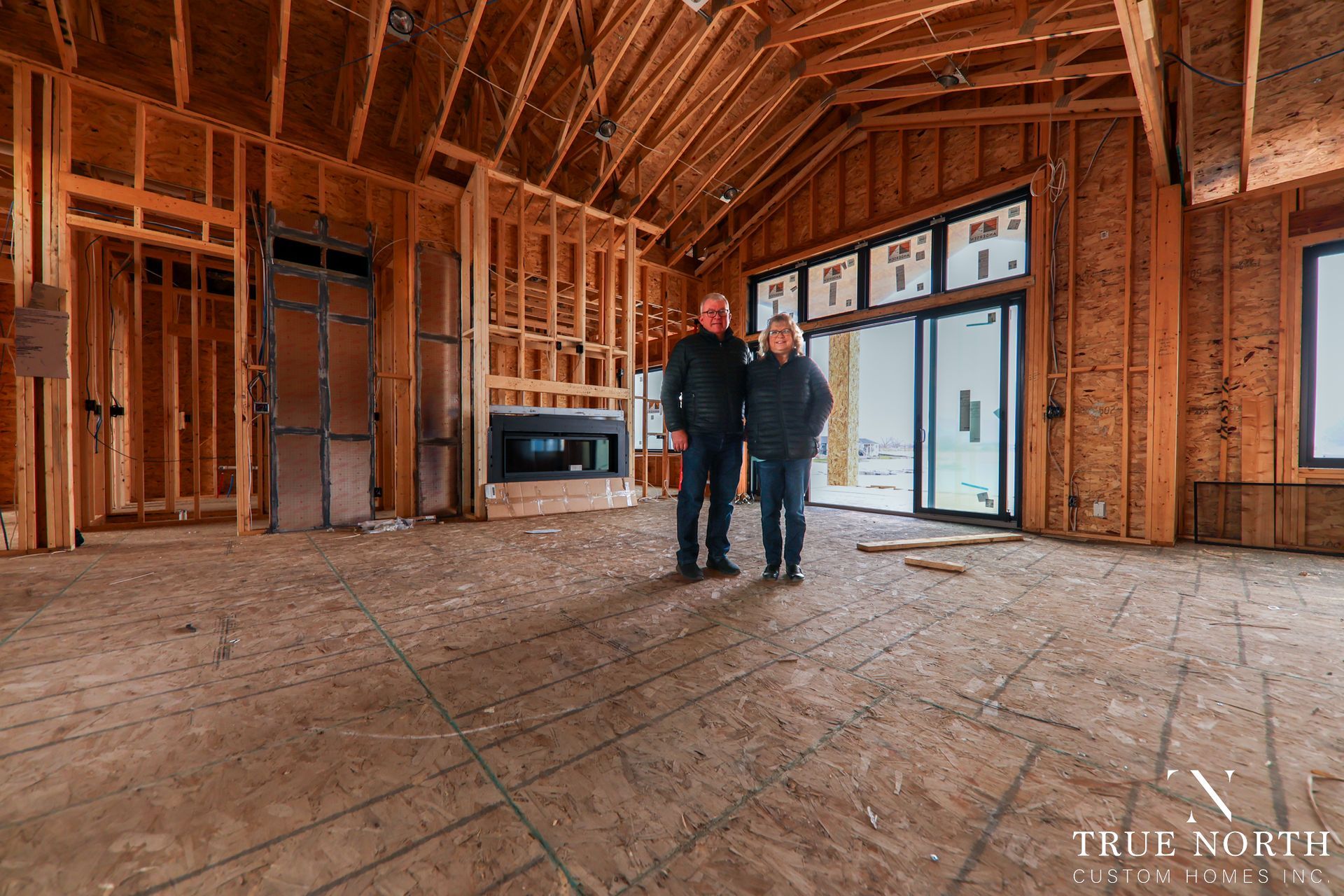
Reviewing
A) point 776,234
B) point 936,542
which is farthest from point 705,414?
point 776,234

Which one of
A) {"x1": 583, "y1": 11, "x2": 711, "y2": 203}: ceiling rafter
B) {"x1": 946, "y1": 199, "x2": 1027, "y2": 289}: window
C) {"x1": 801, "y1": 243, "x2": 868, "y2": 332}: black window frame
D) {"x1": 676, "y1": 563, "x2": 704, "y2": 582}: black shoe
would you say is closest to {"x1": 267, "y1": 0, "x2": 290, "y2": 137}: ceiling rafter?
{"x1": 583, "y1": 11, "x2": 711, "y2": 203}: ceiling rafter

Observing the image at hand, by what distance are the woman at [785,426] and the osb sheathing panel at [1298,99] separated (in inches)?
164

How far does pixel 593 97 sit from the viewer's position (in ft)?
16.5

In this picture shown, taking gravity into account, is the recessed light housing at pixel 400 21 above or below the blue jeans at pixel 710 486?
above

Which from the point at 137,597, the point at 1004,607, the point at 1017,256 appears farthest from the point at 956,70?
the point at 137,597

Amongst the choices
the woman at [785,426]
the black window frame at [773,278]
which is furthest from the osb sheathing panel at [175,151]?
the black window frame at [773,278]

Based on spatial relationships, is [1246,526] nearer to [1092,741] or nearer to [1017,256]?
[1017,256]

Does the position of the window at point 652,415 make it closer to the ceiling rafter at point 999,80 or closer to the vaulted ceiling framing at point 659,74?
the vaulted ceiling framing at point 659,74

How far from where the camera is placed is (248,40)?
190 inches

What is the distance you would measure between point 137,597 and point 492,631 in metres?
2.07

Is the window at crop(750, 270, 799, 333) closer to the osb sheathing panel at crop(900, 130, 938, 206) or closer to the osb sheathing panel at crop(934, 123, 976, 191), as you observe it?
the osb sheathing panel at crop(900, 130, 938, 206)

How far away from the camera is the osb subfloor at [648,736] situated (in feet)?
3.07

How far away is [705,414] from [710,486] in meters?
0.44

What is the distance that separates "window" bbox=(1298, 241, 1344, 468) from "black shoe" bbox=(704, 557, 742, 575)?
487 centimetres
